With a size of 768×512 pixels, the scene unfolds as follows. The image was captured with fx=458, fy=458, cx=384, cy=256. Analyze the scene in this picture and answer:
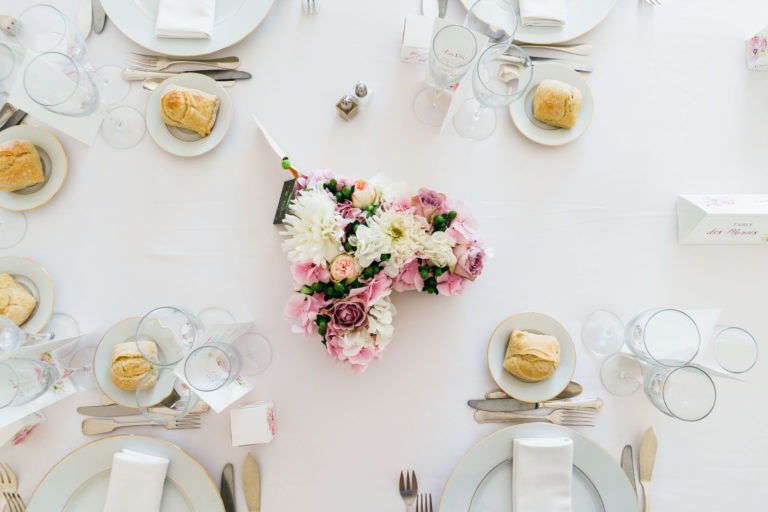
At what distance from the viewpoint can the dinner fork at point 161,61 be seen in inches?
50.8

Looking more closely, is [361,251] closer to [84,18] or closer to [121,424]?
[121,424]

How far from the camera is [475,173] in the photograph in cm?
128

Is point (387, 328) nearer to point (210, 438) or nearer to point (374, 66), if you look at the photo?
point (210, 438)

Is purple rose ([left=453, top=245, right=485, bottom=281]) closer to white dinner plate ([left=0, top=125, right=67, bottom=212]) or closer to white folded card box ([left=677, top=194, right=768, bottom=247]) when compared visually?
white folded card box ([left=677, top=194, right=768, bottom=247])

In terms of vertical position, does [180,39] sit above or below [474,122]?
above

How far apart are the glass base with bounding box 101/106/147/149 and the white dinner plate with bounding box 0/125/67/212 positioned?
0.12 meters

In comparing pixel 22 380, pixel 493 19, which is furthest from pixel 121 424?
pixel 493 19

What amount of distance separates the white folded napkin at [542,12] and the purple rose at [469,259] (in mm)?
701

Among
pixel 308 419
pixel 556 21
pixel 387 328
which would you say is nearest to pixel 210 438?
pixel 308 419

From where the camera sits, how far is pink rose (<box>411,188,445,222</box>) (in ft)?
3.35

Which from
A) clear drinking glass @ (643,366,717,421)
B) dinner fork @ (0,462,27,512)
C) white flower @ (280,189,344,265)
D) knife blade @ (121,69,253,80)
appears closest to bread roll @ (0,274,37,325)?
dinner fork @ (0,462,27,512)

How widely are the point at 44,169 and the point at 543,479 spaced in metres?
1.54

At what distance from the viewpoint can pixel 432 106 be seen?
130 centimetres

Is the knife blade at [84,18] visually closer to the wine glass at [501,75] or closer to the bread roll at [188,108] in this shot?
the bread roll at [188,108]
